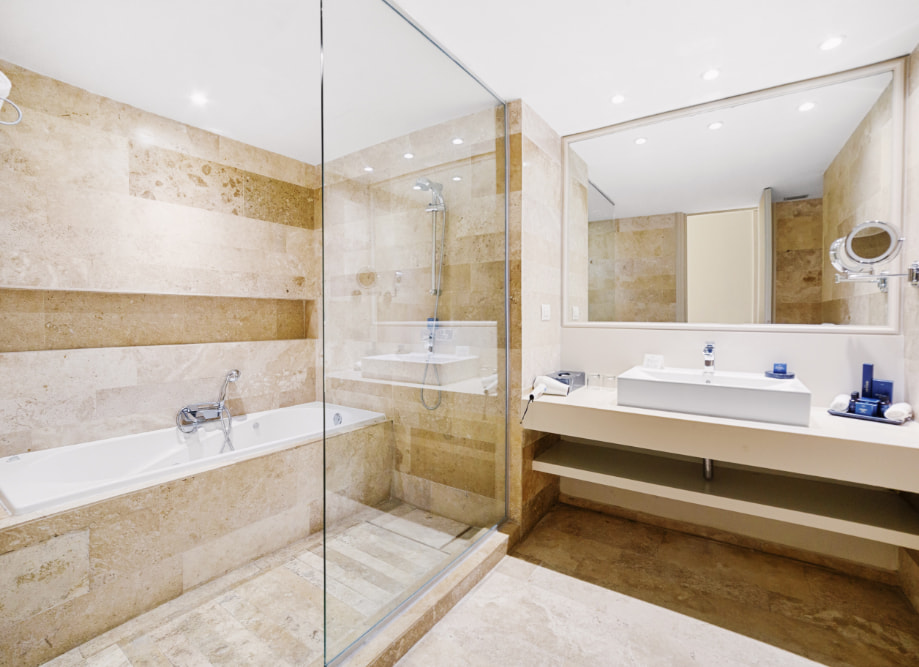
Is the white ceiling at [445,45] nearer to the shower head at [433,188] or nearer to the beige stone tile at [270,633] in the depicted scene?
the shower head at [433,188]

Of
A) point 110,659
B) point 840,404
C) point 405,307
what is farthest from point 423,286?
point 840,404

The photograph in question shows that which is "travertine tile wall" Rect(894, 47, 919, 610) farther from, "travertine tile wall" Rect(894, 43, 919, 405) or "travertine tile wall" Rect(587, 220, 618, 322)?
"travertine tile wall" Rect(587, 220, 618, 322)

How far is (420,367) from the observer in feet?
5.66

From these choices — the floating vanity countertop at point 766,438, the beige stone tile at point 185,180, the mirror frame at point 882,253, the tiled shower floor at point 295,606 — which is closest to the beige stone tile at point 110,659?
the tiled shower floor at point 295,606

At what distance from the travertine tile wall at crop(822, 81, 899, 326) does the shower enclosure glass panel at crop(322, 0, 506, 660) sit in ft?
5.20

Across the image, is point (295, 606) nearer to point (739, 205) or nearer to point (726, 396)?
point (726, 396)

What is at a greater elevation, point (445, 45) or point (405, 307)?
point (445, 45)

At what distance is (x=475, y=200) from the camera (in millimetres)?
2066

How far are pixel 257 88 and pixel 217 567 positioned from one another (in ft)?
8.17

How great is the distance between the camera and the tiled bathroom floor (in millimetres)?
1565

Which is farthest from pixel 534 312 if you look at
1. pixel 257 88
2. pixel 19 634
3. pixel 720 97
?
pixel 19 634

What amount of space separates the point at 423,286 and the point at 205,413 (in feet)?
6.60

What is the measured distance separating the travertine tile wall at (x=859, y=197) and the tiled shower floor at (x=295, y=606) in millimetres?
2128

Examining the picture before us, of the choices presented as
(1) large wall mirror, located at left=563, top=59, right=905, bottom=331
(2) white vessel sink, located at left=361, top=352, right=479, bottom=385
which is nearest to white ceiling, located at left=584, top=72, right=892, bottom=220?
(1) large wall mirror, located at left=563, top=59, right=905, bottom=331
